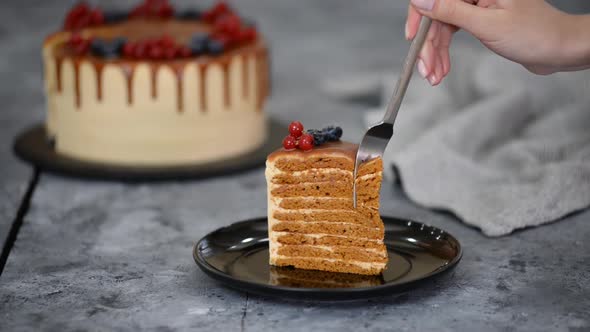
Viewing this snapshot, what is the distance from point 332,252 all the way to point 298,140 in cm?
34

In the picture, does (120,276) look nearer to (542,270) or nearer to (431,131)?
(542,270)

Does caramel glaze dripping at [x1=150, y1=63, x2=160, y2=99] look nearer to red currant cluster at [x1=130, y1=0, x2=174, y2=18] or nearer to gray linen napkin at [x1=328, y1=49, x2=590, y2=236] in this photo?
red currant cluster at [x1=130, y1=0, x2=174, y2=18]

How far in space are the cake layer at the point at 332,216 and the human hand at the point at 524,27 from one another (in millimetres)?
623

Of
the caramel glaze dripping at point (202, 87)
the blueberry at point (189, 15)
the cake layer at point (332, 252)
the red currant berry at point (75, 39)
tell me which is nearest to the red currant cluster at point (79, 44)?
the red currant berry at point (75, 39)

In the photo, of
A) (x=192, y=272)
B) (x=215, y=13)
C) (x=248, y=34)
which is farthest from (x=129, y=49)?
(x=192, y=272)

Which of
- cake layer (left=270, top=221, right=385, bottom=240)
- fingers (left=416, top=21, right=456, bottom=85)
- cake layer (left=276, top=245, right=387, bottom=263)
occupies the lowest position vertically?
cake layer (left=276, top=245, right=387, bottom=263)

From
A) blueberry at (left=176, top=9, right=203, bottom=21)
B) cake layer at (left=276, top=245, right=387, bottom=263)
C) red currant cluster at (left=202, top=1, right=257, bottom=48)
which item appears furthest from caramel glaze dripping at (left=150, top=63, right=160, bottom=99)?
cake layer at (left=276, top=245, right=387, bottom=263)

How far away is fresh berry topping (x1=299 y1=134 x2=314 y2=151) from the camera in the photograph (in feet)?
8.79

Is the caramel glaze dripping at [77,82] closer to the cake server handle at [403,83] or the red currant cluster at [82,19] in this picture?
the red currant cluster at [82,19]

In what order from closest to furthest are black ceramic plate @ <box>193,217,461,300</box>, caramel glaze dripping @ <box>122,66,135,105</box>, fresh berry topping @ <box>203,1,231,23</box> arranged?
1. black ceramic plate @ <box>193,217,461,300</box>
2. caramel glaze dripping @ <box>122,66,135,105</box>
3. fresh berry topping @ <box>203,1,231,23</box>

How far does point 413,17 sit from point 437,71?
0.20 metres

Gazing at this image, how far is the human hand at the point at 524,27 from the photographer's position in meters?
2.75

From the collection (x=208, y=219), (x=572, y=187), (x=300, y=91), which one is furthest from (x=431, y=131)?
(x=300, y=91)

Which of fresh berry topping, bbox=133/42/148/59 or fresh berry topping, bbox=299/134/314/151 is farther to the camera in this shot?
fresh berry topping, bbox=133/42/148/59
